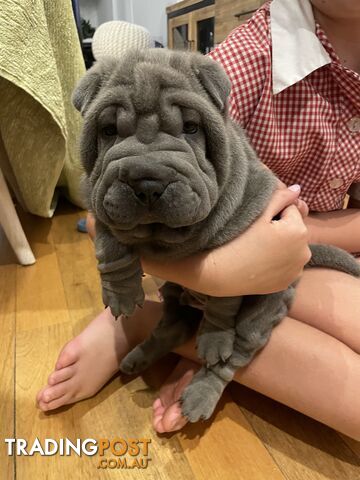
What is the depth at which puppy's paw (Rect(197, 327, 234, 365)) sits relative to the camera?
1.98 ft

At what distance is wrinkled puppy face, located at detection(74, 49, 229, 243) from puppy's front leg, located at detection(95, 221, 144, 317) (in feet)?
0.09

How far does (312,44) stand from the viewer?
700 millimetres

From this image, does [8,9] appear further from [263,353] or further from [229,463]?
[229,463]

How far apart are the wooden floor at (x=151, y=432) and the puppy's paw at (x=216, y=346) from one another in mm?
155

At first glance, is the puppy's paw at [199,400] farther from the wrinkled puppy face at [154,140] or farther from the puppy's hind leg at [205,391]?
the wrinkled puppy face at [154,140]

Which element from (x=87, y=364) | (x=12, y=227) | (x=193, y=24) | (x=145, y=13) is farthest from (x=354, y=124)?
(x=145, y=13)

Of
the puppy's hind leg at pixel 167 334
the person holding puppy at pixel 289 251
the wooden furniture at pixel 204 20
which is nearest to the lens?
the person holding puppy at pixel 289 251

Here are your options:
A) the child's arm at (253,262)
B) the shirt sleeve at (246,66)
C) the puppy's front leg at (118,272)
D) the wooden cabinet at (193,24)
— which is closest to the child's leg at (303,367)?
the child's arm at (253,262)

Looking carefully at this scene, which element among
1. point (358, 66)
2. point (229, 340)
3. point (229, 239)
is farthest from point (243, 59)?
point (229, 340)

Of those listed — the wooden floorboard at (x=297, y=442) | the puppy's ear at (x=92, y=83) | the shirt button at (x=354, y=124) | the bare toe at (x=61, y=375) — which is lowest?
the wooden floorboard at (x=297, y=442)

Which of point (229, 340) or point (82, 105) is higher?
point (82, 105)

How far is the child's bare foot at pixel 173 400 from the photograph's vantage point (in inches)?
24.9

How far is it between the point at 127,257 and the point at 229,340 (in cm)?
22

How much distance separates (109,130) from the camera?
1.55 ft
